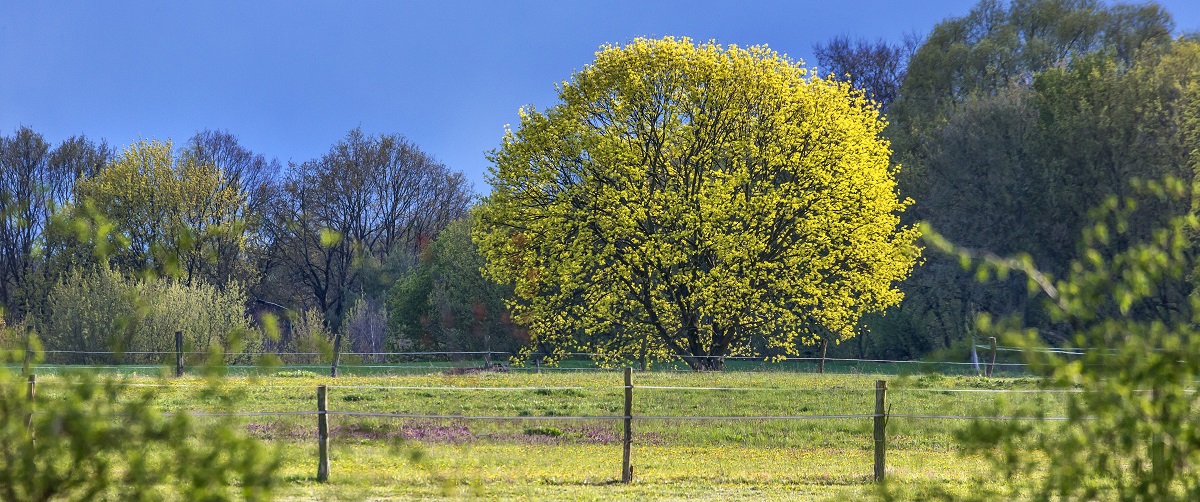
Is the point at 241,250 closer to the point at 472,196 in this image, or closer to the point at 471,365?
the point at 472,196

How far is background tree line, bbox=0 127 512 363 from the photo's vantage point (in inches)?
1325

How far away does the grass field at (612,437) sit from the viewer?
11.0m

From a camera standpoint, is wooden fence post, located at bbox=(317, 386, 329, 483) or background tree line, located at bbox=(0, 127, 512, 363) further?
background tree line, located at bbox=(0, 127, 512, 363)

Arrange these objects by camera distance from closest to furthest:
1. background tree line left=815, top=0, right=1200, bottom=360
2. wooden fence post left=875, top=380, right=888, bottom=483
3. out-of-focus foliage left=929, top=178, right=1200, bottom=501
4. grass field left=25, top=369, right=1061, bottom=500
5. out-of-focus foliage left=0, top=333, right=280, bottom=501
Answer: out-of-focus foliage left=0, top=333, right=280, bottom=501 → out-of-focus foliage left=929, top=178, right=1200, bottom=501 → grass field left=25, top=369, right=1061, bottom=500 → wooden fence post left=875, top=380, right=888, bottom=483 → background tree line left=815, top=0, right=1200, bottom=360

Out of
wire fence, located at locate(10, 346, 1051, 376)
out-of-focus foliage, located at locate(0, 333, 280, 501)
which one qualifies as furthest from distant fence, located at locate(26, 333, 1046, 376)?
out-of-focus foliage, located at locate(0, 333, 280, 501)

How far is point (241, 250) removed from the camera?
41938 mm

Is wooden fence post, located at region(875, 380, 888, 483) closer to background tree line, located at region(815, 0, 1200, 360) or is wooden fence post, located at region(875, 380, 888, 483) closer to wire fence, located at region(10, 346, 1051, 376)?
wire fence, located at region(10, 346, 1051, 376)

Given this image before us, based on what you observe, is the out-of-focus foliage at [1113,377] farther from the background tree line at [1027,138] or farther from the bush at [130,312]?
the bush at [130,312]

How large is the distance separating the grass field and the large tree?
260 centimetres

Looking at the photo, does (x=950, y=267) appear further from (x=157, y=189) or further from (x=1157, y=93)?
(x=157, y=189)

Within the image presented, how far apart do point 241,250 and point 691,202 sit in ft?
88.2

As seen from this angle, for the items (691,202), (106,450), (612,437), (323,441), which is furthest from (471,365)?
(106,450)

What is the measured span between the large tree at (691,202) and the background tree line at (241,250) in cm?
1039

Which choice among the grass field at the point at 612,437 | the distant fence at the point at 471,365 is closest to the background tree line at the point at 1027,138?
the distant fence at the point at 471,365
